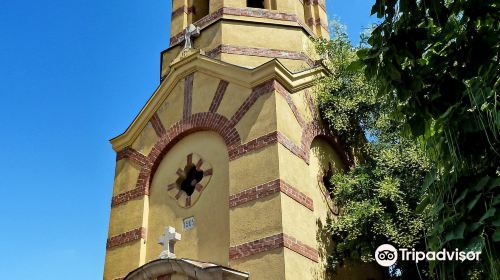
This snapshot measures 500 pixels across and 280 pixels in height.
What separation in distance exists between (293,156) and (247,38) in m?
4.20

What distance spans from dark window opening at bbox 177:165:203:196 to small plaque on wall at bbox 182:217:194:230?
637 mm

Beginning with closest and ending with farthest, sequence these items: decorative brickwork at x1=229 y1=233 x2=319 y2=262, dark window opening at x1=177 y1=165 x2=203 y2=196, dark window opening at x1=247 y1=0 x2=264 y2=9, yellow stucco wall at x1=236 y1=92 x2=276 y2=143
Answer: decorative brickwork at x1=229 y1=233 x2=319 y2=262, yellow stucco wall at x1=236 y1=92 x2=276 y2=143, dark window opening at x1=177 y1=165 x2=203 y2=196, dark window opening at x1=247 y1=0 x2=264 y2=9

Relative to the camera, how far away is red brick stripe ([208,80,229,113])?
1129 centimetres

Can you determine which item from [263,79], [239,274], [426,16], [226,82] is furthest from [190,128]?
[426,16]

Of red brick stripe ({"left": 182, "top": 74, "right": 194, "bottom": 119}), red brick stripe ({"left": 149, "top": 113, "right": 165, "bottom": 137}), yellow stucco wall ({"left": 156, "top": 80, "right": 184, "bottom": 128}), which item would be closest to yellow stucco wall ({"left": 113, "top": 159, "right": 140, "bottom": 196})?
red brick stripe ({"left": 149, "top": 113, "right": 165, "bottom": 137})

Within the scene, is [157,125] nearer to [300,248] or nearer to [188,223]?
[188,223]

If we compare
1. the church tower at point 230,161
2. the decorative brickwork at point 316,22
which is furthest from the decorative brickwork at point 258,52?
the decorative brickwork at point 316,22

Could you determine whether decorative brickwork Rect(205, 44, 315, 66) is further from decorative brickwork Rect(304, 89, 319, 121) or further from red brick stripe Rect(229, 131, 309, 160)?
red brick stripe Rect(229, 131, 309, 160)

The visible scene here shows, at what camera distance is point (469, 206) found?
12.8ft

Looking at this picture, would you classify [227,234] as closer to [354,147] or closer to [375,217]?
[375,217]

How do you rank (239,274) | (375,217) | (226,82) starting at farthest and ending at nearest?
(226,82) → (375,217) → (239,274)

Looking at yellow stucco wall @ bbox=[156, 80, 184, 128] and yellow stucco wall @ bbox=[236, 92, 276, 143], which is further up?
yellow stucco wall @ bbox=[156, 80, 184, 128]

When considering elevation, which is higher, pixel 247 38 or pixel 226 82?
pixel 247 38

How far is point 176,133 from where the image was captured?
11.7m
